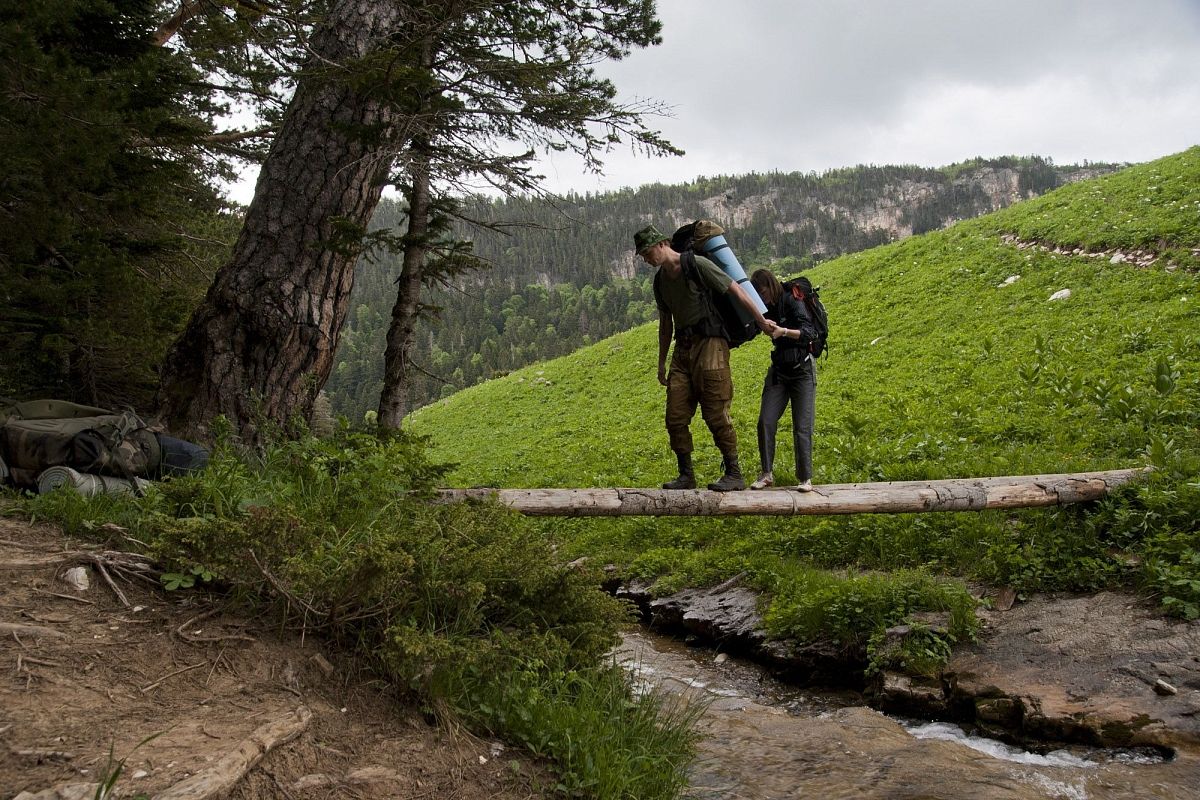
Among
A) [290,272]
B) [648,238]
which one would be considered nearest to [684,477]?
[648,238]

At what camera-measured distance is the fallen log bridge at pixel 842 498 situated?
670cm

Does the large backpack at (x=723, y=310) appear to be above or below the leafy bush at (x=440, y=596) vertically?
above

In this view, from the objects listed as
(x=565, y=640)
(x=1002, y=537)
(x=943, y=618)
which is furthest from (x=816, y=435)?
(x=565, y=640)

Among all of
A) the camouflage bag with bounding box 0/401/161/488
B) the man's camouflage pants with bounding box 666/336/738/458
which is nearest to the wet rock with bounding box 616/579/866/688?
the man's camouflage pants with bounding box 666/336/738/458

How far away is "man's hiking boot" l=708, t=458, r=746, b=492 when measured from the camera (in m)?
7.36

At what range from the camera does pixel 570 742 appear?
3525 mm

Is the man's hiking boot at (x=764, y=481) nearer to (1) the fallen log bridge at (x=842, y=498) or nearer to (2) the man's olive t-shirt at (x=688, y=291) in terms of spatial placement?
(1) the fallen log bridge at (x=842, y=498)

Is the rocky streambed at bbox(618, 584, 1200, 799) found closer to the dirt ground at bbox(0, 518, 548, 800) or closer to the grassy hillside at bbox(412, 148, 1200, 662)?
the grassy hillside at bbox(412, 148, 1200, 662)

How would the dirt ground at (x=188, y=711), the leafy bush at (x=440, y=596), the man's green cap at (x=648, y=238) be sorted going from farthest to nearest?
the man's green cap at (x=648, y=238)
the leafy bush at (x=440, y=596)
the dirt ground at (x=188, y=711)

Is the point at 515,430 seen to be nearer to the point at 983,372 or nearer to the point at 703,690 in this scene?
the point at 983,372

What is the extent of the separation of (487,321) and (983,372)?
12210cm

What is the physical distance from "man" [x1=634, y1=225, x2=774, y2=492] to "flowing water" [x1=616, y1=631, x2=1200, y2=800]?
108 inches

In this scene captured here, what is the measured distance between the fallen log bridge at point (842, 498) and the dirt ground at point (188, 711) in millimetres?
3135

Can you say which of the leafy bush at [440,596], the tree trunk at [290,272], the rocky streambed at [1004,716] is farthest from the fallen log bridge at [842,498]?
the tree trunk at [290,272]
